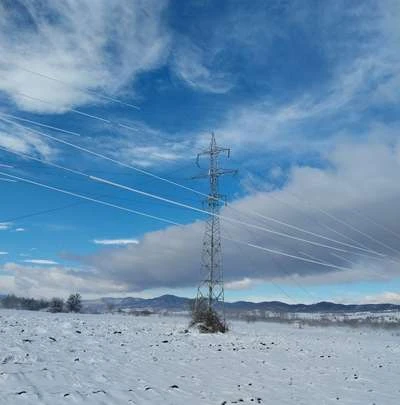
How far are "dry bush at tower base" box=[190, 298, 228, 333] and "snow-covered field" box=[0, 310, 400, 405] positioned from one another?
350 inches

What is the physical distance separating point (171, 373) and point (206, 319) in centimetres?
1885

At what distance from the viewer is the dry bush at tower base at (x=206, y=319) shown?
3431 centimetres

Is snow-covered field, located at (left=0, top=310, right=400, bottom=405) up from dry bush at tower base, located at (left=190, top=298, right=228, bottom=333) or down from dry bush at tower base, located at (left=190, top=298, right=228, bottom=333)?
→ down

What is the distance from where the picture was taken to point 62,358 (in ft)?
52.5

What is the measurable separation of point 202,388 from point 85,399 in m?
4.31

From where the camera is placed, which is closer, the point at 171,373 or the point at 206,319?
the point at 171,373

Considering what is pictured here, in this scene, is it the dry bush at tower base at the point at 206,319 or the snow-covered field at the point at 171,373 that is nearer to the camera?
the snow-covered field at the point at 171,373

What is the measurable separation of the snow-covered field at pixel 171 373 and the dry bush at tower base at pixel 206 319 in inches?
350

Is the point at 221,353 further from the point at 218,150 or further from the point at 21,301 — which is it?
the point at 21,301

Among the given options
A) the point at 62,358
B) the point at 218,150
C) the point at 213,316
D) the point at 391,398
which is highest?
the point at 218,150

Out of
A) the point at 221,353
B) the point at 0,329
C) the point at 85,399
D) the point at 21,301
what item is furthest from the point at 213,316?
the point at 21,301

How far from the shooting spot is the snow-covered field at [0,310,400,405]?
1198cm

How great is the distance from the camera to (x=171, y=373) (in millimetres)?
16125

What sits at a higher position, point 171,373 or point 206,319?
point 206,319
